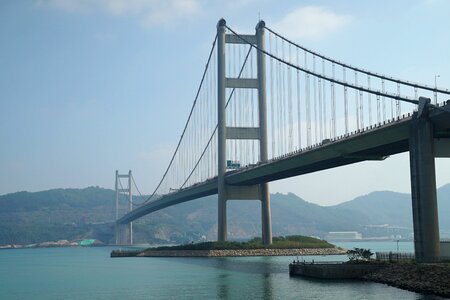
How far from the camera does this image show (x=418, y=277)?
45.8m

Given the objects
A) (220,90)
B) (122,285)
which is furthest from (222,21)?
(122,285)

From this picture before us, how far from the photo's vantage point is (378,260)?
57.3m

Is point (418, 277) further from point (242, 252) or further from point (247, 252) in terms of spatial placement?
point (247, 252)

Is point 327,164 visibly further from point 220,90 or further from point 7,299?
point 7,299

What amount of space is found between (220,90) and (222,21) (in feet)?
34.2

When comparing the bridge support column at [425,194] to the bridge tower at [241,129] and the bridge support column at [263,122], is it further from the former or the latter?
the bridge tower at [241,129]

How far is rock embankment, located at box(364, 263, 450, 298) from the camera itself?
42406 millimetres

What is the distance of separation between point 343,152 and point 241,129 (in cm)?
3379

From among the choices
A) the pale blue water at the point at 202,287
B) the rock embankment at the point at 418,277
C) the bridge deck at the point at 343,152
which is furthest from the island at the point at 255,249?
the rock embankment at the point at 418,277

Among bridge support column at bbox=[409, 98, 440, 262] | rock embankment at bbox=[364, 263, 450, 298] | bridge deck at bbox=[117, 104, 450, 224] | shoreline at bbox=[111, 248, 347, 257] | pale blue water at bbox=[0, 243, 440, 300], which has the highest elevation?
bridge deck at bbox=[117, 104, 450, 224]

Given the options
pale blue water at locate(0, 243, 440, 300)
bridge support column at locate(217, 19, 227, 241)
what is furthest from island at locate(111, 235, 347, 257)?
pale blue water at locate(0, 243, 440, 300)

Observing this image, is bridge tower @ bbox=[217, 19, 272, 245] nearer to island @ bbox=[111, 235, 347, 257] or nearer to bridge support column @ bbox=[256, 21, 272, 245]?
bridge support column @ bbox=[256, 21, 272, 245]

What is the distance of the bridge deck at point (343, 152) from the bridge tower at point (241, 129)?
6.87 feet

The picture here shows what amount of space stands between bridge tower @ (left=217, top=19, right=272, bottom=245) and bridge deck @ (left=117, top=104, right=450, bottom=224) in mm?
2094
